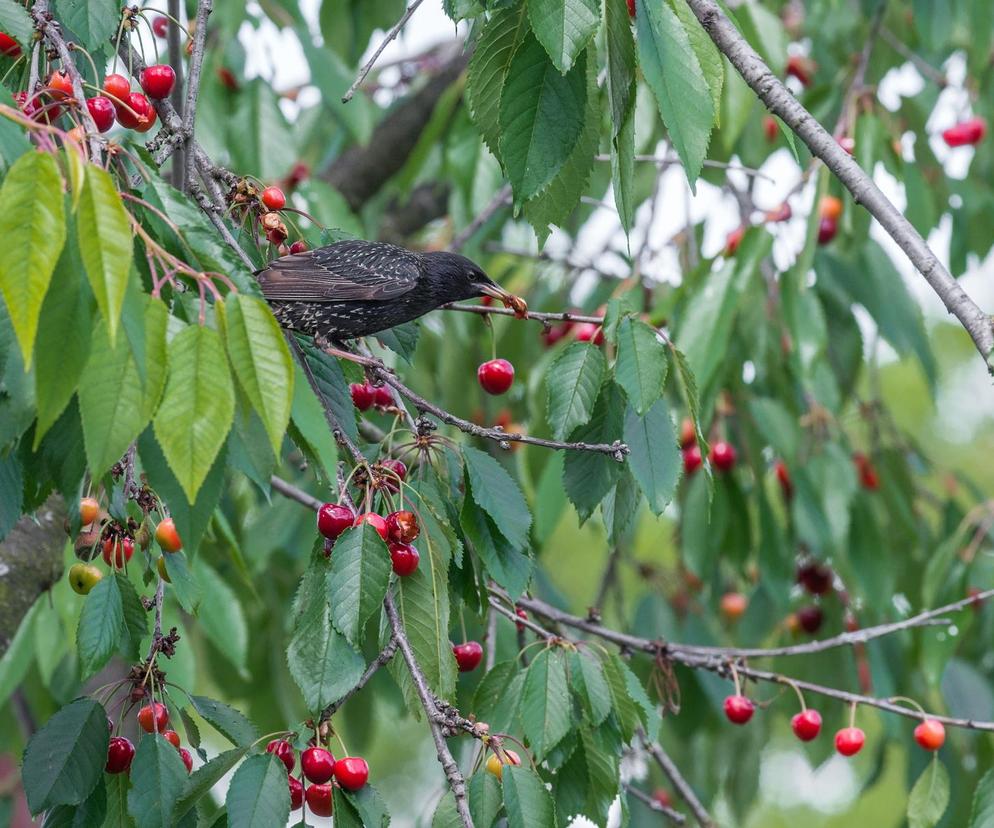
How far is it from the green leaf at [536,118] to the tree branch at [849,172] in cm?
28

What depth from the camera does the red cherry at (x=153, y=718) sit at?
2.20m

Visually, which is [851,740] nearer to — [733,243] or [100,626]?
[733,243]

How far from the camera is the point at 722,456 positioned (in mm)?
4691

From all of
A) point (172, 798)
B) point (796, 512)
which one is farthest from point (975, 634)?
point (172, 798)

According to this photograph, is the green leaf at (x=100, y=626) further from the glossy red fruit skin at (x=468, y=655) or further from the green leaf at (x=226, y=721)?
the glossy red fruit skin at (x=468, y=655)

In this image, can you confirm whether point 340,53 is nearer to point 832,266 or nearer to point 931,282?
point 832,266

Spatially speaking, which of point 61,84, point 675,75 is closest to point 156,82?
point 61,84

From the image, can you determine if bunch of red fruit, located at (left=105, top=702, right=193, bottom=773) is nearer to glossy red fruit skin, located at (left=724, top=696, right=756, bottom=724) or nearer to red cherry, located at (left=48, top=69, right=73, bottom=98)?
red cherry, located at (left=48, top=69, right=73, bottom=98)

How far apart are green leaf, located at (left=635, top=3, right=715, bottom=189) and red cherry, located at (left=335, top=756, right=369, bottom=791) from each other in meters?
1.08

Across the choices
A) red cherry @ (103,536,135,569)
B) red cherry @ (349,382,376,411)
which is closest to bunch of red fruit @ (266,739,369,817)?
red cherry @ (103,536,135,569)

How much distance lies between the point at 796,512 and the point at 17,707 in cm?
295

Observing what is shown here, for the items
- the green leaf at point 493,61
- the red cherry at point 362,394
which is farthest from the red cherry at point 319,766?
the green leaf at point 493,61

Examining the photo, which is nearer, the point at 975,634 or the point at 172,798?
the point at 172,798

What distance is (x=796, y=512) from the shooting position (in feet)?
16.0
